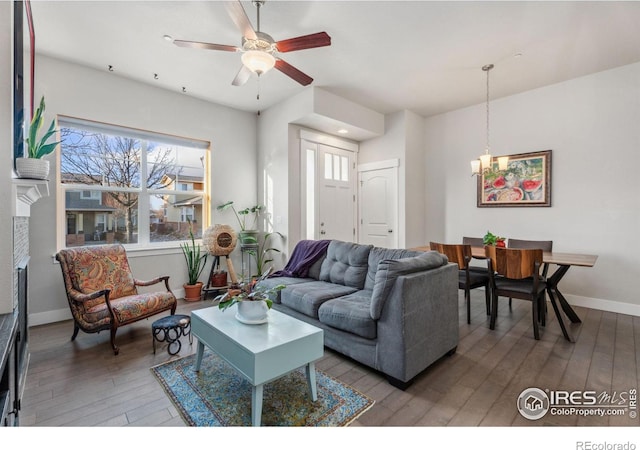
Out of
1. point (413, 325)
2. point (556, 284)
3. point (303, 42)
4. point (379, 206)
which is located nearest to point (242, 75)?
point (303, 42)

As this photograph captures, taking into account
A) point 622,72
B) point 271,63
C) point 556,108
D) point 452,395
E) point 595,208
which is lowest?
point 452,395

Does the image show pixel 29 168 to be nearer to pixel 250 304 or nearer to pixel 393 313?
pixel 250 304

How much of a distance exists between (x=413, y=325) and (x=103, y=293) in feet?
8.75

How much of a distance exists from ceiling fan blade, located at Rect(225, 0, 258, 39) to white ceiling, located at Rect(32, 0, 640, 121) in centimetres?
59

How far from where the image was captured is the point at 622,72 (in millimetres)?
3650

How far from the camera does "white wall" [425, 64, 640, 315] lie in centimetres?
363

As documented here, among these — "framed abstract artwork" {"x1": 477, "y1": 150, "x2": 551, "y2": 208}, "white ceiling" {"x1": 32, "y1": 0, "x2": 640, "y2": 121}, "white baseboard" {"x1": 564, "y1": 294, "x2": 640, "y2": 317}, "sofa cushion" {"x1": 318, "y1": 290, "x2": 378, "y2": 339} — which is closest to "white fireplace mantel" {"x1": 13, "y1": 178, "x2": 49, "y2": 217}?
"white ceiling" {"x1": 32, "y1": 0, "x2": 640, "y2": 121}

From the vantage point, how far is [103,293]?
2.61 metres

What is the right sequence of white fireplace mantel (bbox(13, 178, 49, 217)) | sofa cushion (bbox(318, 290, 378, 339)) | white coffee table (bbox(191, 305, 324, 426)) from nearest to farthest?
white coffee table (bbox(191, 305, 324, 426)), white fireplace mantel (bbox(13, 178, 49, 217)), sofa cushion (bbox(318, 290, 378, 339))

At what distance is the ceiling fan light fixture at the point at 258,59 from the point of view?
7.54 feet

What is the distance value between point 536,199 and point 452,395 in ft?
11.8

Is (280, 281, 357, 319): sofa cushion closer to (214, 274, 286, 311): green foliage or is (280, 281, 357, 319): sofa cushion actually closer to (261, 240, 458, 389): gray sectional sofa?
(261, 240, 458, 389): gray sectional sofa

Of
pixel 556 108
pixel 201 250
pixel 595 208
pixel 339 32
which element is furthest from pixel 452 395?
pixel 556 108
